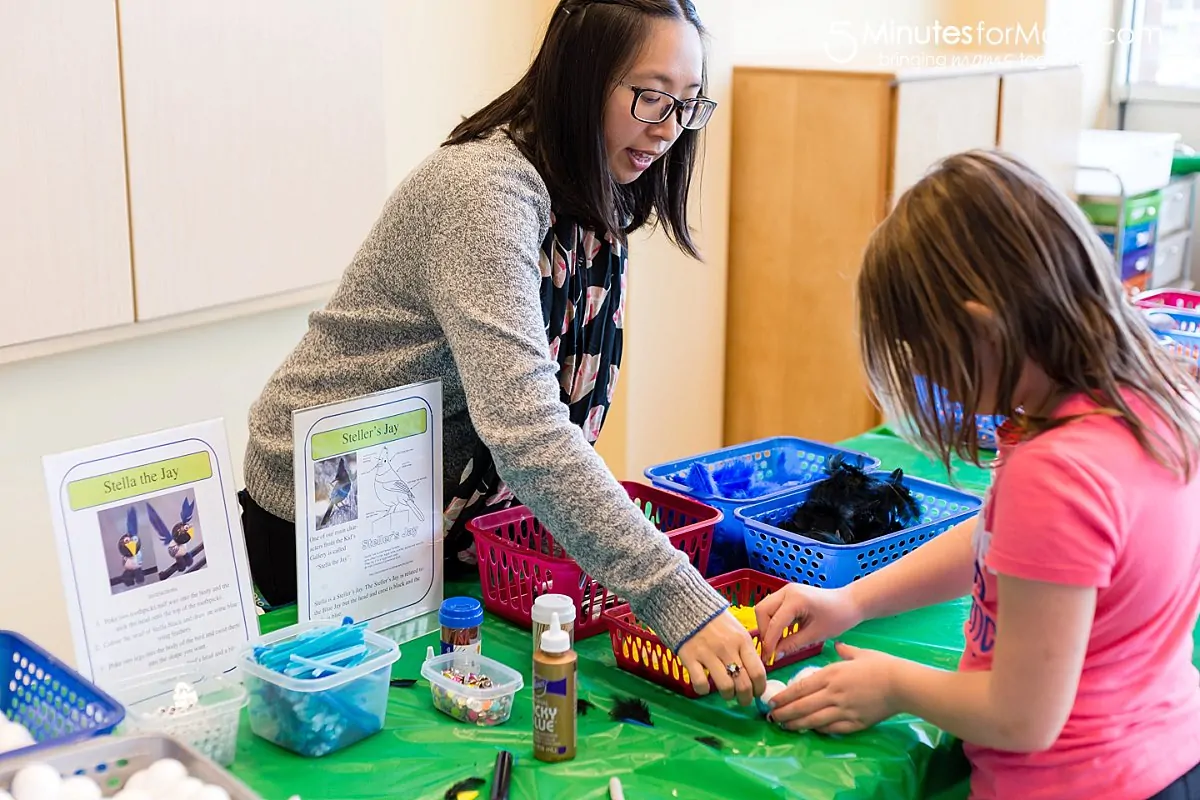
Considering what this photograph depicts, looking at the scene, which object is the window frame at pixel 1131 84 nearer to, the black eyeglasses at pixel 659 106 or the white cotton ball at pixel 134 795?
the black eyeglasses at pixel 659 106

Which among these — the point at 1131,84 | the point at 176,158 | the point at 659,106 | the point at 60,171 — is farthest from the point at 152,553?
the point at 1131,84

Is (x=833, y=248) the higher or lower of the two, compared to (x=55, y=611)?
higher

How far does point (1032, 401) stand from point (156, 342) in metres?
1.92

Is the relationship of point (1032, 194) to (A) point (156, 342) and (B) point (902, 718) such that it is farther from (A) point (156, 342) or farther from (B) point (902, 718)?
(A) point (156, 342)

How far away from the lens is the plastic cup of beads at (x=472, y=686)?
4.15ft

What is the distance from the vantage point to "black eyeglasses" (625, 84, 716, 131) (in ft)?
4.95

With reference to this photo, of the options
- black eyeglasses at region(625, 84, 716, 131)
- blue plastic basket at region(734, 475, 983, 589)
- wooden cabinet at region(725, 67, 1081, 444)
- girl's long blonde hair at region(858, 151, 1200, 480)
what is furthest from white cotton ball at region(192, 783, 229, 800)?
wooden cabinet at region(725, 67, 1081, 444)

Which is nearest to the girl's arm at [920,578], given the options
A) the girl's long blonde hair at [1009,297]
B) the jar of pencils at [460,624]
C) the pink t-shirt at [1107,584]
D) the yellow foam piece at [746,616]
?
the yellow foam piece at [746,616]

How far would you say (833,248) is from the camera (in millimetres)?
3596

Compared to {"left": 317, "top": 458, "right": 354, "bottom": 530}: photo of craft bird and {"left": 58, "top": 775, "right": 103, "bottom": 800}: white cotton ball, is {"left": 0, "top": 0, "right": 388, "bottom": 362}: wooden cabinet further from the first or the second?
{"left": 58, "top": 775, "right": 103, "bottom": 800}: white cotton ball

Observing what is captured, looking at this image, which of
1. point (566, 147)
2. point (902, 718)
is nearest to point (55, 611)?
point (566, 147)

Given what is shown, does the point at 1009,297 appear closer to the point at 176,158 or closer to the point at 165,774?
the point at 165,774

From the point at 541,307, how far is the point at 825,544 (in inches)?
17.7

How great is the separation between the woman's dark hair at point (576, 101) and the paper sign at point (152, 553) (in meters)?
0.52
